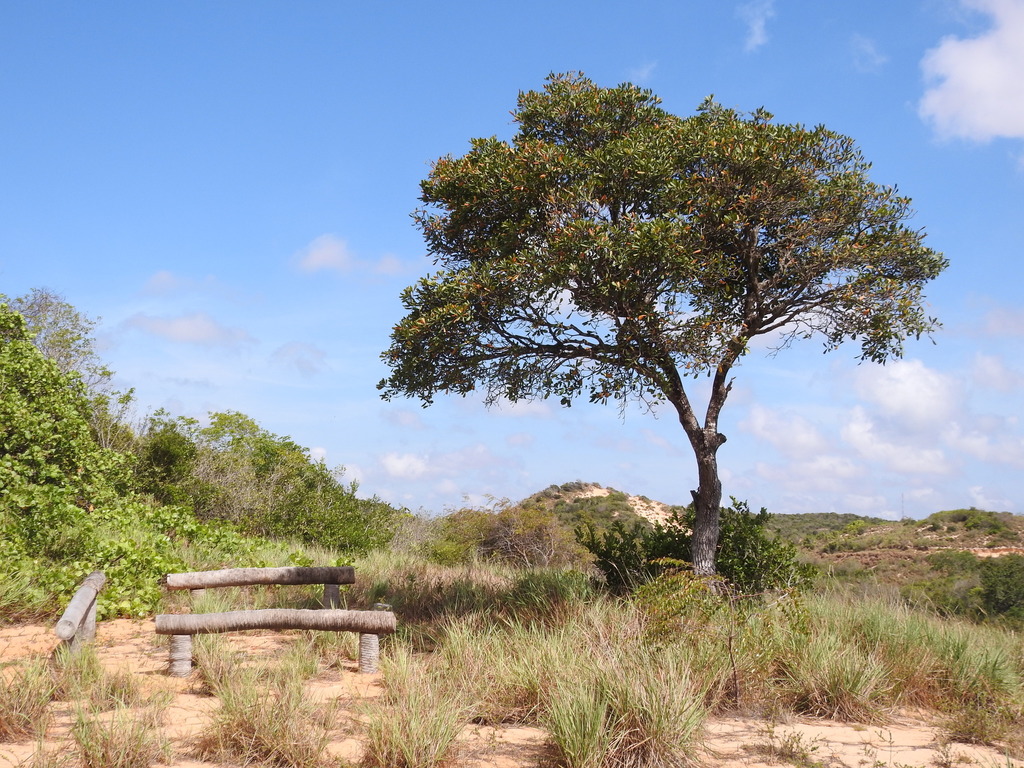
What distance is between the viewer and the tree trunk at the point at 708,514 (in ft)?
35.0

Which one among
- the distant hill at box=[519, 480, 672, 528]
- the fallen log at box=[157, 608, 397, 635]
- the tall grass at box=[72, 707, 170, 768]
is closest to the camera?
the tall grass at box=[72, 707, 170, 768]

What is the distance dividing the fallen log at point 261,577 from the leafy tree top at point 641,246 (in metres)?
2.74

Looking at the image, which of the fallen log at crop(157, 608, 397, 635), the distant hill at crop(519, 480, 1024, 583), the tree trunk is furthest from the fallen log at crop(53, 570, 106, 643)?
the distant hill at crop(519, 480, 1024, 583)

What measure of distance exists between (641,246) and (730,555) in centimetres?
523

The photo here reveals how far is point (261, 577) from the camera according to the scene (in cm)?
1004

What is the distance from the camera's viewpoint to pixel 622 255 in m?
8.96

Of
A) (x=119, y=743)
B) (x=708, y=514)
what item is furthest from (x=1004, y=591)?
(x=119, y=743)

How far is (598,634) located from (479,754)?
2.28 meters

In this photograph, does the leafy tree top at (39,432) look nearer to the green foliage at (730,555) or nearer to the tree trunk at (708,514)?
the green foliage at (730,555)

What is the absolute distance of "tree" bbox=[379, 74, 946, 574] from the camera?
370 inches

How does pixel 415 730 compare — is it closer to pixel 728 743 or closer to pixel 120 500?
pixel 728 743

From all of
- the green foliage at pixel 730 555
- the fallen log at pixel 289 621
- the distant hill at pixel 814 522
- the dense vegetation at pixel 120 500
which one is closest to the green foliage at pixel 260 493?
the dense vegetation at pixel 120 500

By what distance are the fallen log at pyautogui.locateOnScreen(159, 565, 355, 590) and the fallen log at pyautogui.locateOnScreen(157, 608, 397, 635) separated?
2008 mm

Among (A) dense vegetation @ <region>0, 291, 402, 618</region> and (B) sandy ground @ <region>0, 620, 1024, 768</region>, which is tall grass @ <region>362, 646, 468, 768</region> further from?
(A) dense vegetation @ <region>0, 291, 402, 618</region>
